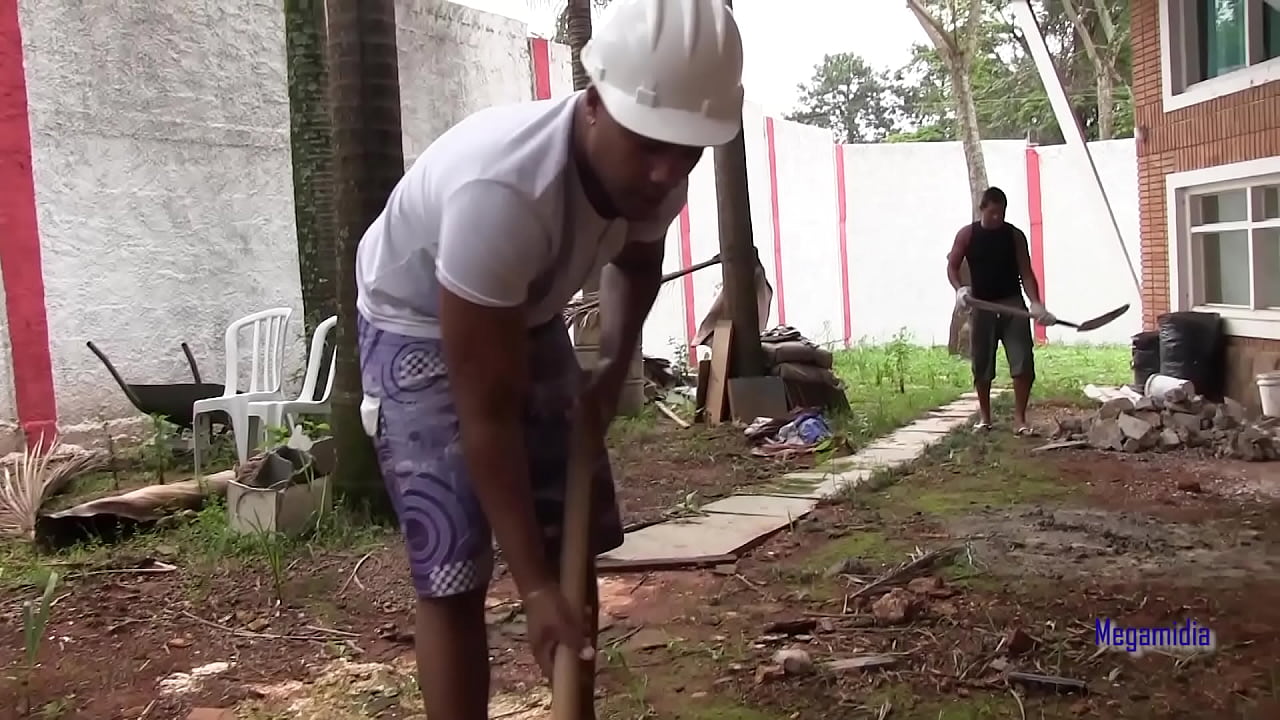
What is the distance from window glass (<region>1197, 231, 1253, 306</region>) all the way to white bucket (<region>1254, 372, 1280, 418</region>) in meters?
1.09

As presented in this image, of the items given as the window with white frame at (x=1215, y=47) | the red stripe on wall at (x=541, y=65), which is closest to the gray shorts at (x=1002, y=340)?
the window with white frame at (x=1215, y=47)

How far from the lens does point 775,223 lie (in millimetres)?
13734

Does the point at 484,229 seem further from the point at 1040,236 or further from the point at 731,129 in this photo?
the point at 1040,236

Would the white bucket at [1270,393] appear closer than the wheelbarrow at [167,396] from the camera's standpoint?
No

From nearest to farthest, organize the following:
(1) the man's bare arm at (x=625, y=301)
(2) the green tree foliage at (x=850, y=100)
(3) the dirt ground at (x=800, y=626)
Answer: (1) the man's bare arm at (x=625, y=301) → (3) the dirt ground at (x=800, y=626) → (2) the green tree foliage at (x=850, y=100)

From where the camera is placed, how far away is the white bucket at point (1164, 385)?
285 inches

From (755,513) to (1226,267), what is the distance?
5.60m

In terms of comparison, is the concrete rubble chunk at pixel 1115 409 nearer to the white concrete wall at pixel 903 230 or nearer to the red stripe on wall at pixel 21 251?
the red stripe on wall at pixel 21 251

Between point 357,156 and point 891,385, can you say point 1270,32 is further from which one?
point 357,156

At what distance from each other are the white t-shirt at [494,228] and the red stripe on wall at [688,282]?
30.0 ft

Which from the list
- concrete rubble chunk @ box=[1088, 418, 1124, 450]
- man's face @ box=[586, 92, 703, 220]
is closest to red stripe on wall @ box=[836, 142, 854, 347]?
concrete rubble chunk @ box=[1088, 418, 1124, 450]

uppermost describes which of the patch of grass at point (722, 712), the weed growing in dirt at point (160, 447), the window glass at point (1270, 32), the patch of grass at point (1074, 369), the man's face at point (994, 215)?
the window glass at point (1270, 32)

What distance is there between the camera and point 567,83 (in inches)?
417

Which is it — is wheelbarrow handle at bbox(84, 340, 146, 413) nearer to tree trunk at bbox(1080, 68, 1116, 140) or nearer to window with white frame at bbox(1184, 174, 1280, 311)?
window with white frame at bbox(1184, 174, 1280, 311)
